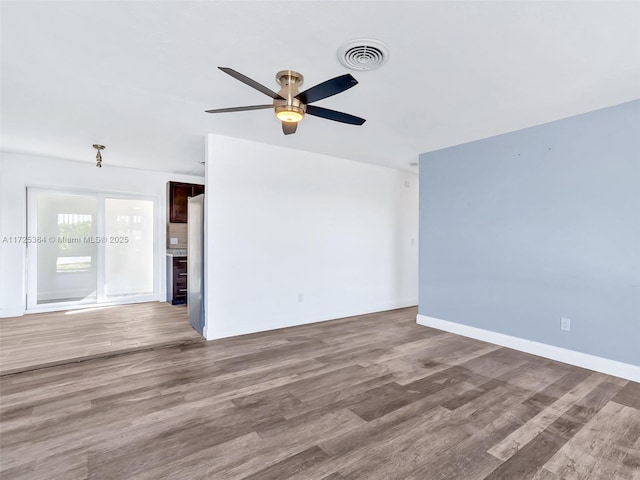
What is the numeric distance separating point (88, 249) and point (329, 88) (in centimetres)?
577

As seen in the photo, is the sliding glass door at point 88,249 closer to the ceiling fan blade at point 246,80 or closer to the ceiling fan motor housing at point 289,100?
the ceiling fan motor housing at point 289,100

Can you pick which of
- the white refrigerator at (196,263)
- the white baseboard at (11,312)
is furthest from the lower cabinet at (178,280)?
the white baseboard at (11,312)

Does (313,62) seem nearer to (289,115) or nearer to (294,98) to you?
(294,98)

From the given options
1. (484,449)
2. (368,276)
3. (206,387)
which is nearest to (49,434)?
(206,387)

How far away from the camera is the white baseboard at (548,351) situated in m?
2.99

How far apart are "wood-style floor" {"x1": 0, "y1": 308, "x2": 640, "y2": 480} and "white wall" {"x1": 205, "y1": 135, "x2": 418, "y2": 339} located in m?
1.00

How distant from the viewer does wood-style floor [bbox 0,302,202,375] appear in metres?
3.39

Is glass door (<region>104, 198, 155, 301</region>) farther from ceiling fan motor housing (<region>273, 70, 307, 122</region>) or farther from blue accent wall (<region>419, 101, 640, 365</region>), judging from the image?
blue accent wall (<region>419, 101, 640, 365</region>)

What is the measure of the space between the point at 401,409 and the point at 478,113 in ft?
9.39

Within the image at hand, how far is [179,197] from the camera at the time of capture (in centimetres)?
641

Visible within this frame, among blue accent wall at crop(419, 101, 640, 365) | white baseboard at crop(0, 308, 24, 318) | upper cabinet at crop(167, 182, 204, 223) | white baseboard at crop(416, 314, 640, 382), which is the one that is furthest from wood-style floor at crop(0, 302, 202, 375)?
blue accent wall at crop(419, 101, 640, 365)

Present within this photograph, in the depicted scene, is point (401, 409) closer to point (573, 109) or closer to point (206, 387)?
point (206, 387)

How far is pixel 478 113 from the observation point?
10.7ft

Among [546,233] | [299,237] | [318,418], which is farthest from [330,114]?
[546,233]
